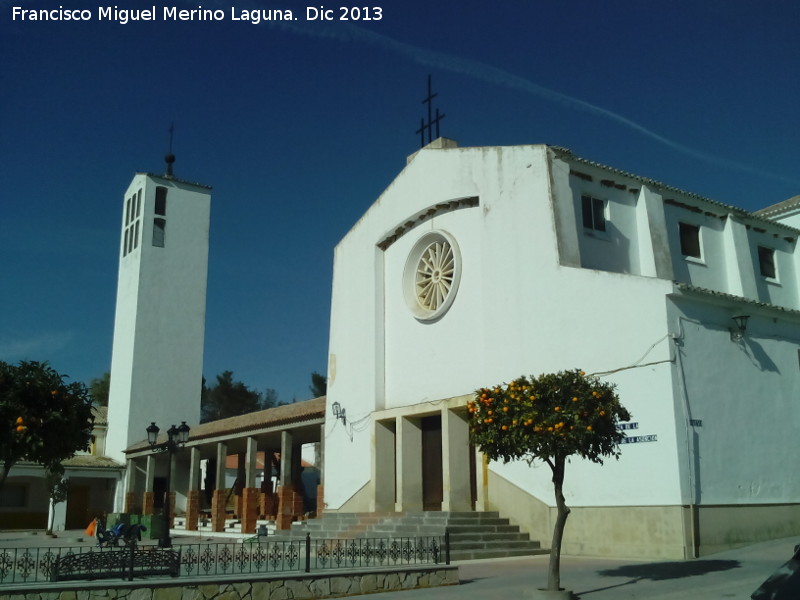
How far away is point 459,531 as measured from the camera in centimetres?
1870

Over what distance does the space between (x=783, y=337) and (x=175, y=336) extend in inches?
1268

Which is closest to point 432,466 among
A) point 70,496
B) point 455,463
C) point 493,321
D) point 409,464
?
point 409,464

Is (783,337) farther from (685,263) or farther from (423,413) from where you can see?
(423,413)

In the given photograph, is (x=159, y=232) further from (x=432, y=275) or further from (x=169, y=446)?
(x=169, y=446)

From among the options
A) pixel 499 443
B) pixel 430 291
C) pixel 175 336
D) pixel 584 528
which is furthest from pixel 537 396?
pixel 175 336

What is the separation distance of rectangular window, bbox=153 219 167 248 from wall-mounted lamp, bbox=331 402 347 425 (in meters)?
21.1

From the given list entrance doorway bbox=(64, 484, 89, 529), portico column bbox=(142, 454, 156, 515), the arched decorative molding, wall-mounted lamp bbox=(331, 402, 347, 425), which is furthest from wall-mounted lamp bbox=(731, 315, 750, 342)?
entrance doorway bbox=(64, 484, 89, 529)

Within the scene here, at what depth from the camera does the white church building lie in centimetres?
1647

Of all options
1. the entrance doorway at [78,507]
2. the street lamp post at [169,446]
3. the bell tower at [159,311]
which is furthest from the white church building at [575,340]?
the entrance doorway at [78,507]

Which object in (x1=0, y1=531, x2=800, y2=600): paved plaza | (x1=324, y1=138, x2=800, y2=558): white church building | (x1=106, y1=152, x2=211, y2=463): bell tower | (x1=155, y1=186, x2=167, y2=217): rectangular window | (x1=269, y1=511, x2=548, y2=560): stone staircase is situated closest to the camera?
(x1=0, y1=531, x2=800, y2=600): paved plaza

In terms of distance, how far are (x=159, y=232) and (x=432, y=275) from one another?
24414mm

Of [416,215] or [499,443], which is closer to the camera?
[499,443]

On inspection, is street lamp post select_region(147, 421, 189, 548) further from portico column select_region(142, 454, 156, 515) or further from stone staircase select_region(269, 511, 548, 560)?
portico column select_region(142, 454, 156, 515)

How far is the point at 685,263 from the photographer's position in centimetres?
2203
